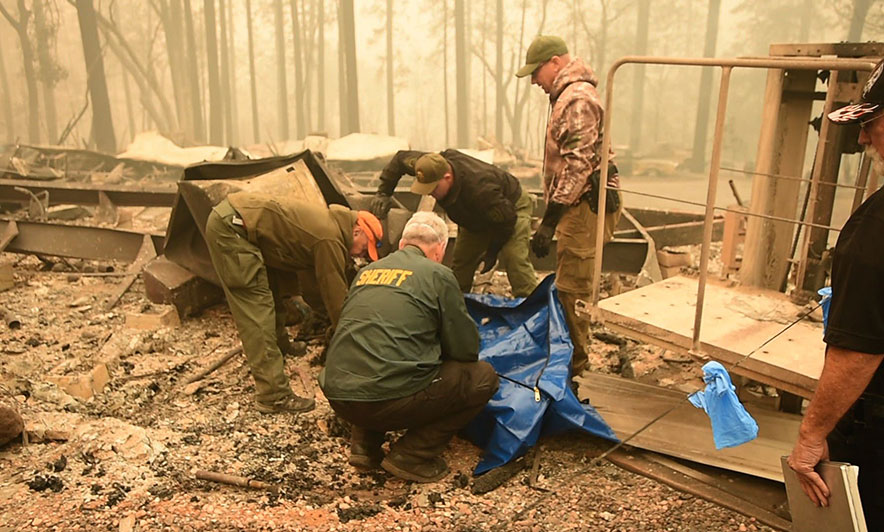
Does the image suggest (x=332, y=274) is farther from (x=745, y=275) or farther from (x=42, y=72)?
(x=42, y=72)

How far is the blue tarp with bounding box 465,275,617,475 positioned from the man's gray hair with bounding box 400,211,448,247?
31.5 inches

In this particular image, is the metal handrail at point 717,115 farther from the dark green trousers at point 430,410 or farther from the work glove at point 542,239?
the dark green trousers at point 430,410

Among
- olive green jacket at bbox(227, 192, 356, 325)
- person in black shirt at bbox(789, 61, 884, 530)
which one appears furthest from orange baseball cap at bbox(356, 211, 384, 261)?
person in black shirt at bbox(789, 61, 884, 530)

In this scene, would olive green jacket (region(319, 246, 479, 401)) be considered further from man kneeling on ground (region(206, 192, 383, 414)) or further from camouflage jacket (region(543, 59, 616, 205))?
camouflage jacket (region(543, 59, 616, 205))

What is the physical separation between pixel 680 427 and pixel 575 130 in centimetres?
172

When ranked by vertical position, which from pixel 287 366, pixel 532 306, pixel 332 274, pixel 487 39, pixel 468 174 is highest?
pixel 487 39

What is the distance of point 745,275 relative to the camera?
3949 mm

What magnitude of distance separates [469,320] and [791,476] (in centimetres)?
159

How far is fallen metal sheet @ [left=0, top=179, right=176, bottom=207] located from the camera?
7418mm

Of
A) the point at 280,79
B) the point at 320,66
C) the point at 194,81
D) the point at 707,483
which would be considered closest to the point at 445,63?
the point at 320,66

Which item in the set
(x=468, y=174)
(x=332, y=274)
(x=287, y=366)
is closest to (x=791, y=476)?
(x=332, y=274)

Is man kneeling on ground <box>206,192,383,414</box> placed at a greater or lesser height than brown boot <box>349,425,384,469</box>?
greater

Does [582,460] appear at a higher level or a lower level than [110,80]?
lower

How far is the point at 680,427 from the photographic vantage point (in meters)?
3.57
